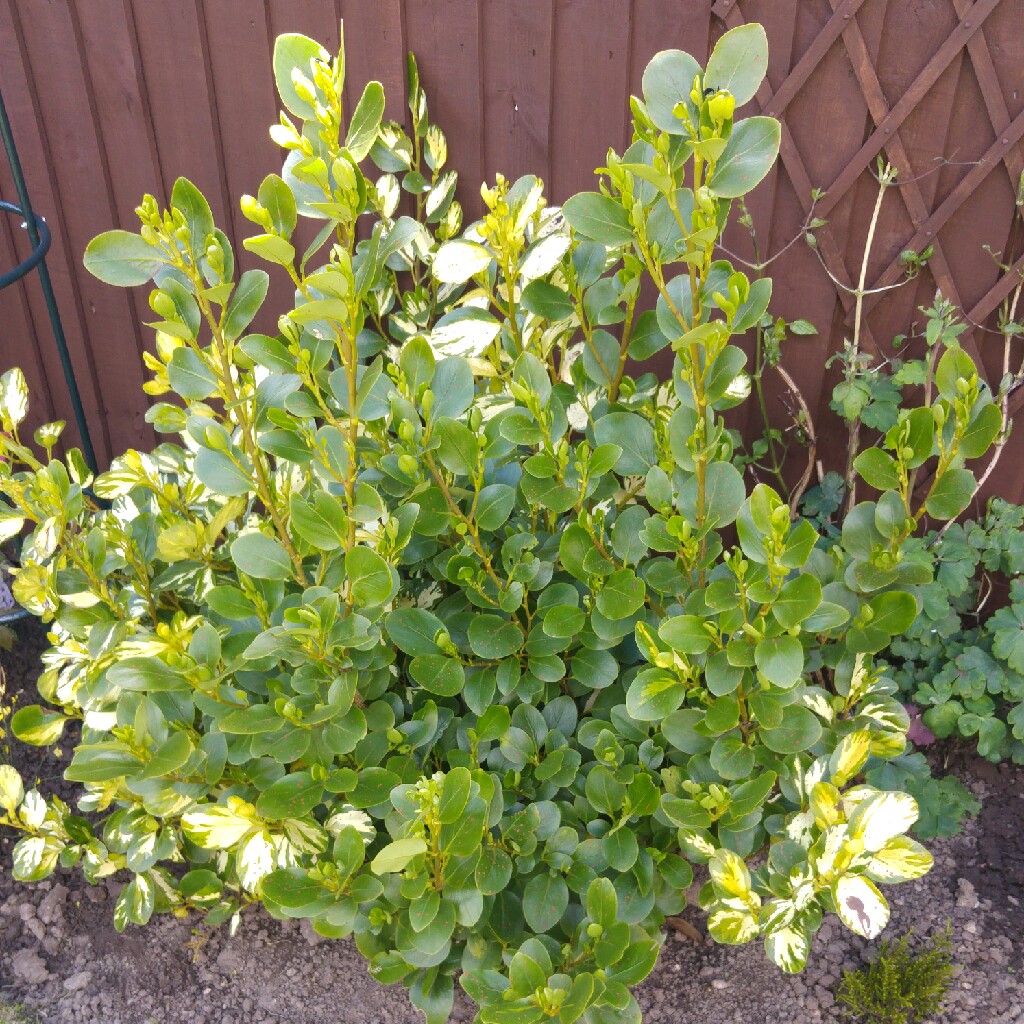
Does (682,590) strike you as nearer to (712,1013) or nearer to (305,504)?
(305,504)

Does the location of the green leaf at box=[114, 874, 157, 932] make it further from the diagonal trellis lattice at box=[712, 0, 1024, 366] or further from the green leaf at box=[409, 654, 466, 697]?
the diagonal trellis lattice at box=[712, 0, 1024, 366]

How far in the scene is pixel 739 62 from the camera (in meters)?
1.19

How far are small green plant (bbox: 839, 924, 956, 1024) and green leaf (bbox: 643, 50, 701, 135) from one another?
5.35 feet

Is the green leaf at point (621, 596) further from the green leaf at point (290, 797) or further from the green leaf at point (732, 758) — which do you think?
the green leaf at point (290, 797)

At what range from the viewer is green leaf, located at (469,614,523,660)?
1.55m

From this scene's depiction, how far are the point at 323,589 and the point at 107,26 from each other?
201cm

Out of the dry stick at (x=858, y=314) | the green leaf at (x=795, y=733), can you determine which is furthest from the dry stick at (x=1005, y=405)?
the green leaf at (x=795, y=733)

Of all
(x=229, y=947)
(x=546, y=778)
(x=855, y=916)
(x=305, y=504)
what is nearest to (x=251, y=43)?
(x=305, y=504)

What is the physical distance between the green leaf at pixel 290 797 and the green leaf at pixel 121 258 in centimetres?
78

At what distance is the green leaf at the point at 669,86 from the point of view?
121 centimetres

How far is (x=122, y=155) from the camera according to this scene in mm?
2734

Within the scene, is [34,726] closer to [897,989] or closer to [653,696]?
[653,696]

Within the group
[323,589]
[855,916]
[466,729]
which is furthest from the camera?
[466,729]

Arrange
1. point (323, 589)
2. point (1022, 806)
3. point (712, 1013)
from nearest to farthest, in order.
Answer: point (323, 589) → point (712, 1013) → point (1022, 806)
